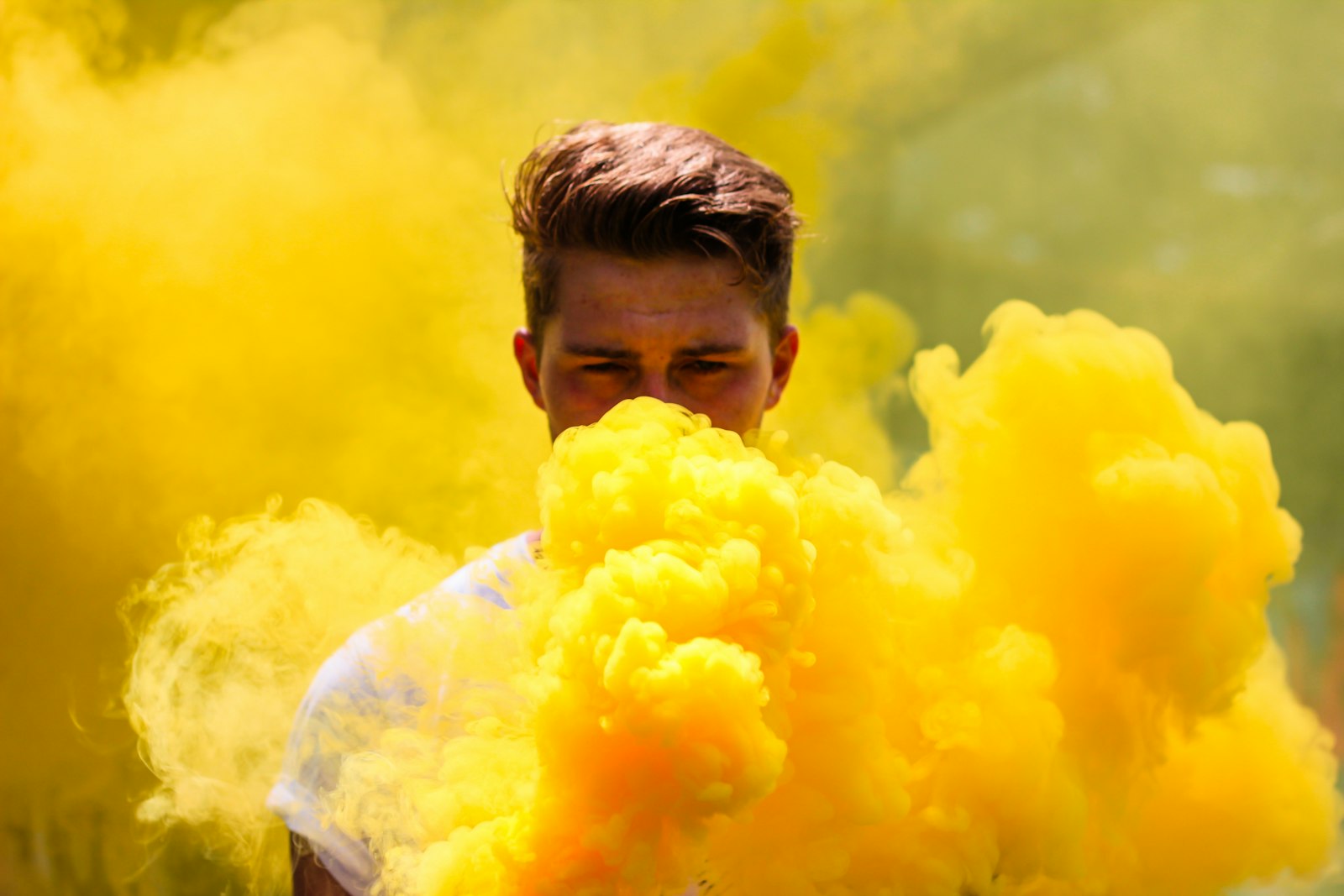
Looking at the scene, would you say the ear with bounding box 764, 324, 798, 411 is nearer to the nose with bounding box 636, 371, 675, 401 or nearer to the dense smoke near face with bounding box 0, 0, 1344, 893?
the nose with bounding box 636, 371, 675, 401

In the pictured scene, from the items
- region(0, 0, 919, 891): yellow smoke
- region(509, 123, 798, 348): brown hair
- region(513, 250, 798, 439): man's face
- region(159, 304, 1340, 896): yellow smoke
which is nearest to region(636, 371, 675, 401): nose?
region(513, 250, 798, 439): man's face

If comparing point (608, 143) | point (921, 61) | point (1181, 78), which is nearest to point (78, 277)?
point (608, 143)

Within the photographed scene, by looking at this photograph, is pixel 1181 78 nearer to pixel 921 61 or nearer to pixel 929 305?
pixel 929 305

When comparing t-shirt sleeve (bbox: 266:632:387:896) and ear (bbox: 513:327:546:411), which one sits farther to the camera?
ear (bbox: 513:327:546:411)

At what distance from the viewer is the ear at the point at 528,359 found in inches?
50.3

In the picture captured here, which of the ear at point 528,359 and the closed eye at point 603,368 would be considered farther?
the ear at point 528,359

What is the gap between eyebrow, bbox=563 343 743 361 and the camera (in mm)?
1115

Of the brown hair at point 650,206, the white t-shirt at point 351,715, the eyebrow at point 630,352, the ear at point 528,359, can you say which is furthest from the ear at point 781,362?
the white t-shirt at point 351,715

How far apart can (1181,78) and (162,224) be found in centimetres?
423

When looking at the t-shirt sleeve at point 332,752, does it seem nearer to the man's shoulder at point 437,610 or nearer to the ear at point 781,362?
the man's shoulder at point 437,610

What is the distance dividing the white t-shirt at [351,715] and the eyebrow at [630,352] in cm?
24

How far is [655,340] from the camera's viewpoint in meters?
1.11

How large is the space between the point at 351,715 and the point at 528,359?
0.48 meters

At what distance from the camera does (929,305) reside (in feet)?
15.8
